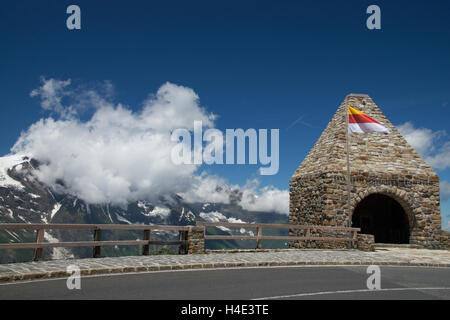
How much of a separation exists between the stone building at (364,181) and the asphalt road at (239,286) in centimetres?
1122

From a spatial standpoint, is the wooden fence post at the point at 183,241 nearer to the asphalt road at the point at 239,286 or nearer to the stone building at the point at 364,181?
the asphalt road at the point at 239,286

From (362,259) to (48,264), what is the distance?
11.2 metres

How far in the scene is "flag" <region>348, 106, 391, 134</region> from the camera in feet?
68.6

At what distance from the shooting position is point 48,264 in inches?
429

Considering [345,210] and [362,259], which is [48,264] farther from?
[345,210]

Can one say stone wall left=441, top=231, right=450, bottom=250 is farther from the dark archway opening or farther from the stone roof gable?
the dark archway opening

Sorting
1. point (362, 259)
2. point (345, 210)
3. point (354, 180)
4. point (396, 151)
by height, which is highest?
point (396, 151)

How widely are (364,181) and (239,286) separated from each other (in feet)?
53.3

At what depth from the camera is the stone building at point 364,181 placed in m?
22.3

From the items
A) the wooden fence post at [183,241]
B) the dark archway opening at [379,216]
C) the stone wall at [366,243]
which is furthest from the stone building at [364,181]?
the wooden fence post at [183,241]

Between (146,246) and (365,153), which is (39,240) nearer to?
(146,246)

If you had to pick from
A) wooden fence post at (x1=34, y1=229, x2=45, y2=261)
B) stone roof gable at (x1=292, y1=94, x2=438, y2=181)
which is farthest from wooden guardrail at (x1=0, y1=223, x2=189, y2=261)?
stone roof gable at (x1=292, y1=94, x2=438, y2=181)

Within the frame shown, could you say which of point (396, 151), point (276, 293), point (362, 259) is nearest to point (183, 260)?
point (276, 293)
